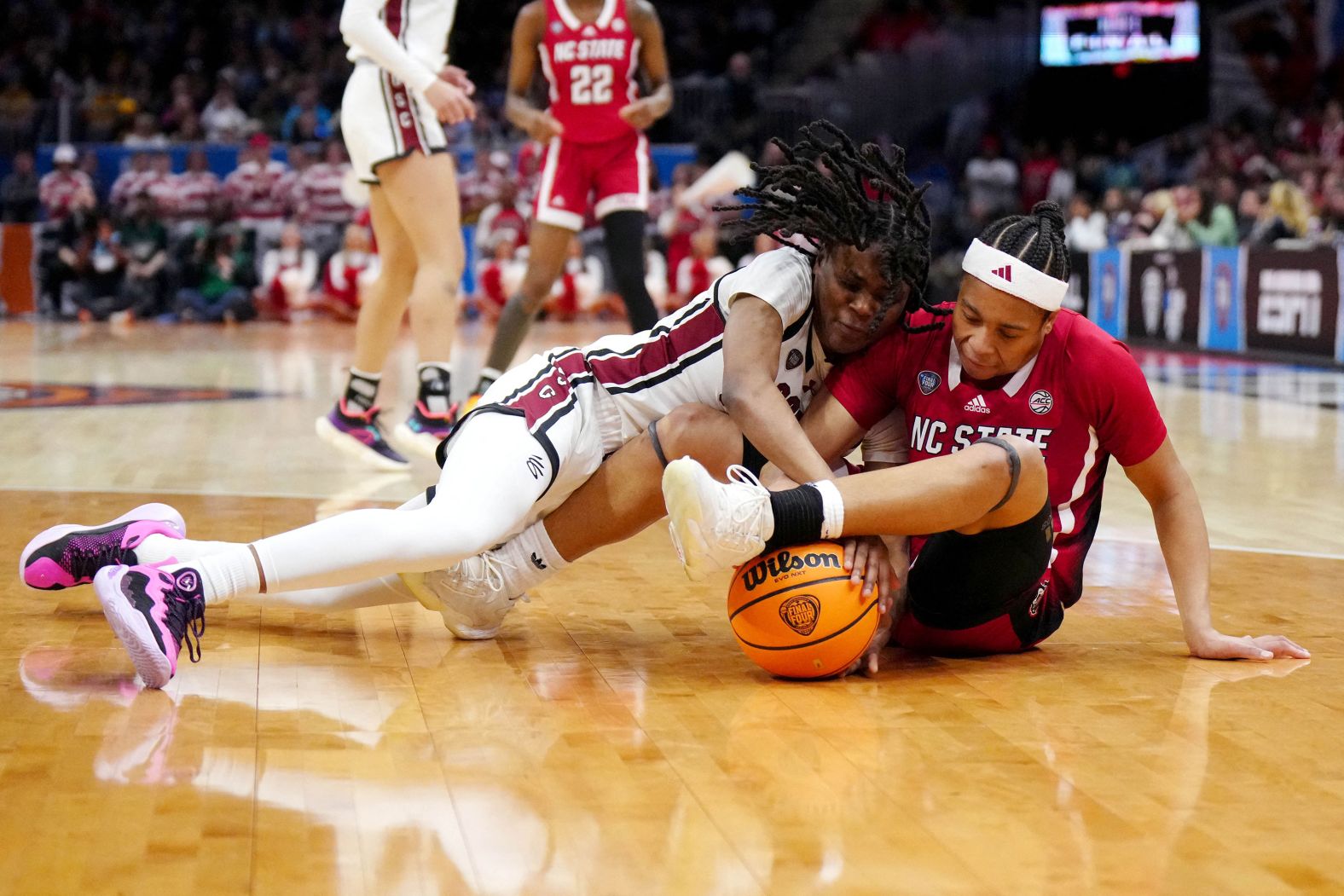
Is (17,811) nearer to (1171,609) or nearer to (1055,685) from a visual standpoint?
(1055,685)

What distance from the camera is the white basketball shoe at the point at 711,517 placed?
8.77 feet

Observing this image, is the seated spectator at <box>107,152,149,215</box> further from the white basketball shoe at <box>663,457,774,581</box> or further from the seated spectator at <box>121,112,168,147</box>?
the white basketball shoe at <box>663,457,774,581</box>

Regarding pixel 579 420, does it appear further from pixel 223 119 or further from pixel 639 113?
pixel 223 119

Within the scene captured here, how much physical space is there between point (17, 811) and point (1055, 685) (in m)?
1.79

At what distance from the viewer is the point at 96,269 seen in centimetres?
1708

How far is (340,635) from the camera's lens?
3.26m

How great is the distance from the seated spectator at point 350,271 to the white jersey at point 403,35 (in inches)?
428

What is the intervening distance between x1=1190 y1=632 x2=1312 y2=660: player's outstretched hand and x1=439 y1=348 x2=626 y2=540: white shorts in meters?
1.26

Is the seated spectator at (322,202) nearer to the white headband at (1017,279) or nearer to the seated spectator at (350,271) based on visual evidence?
the seated spectator at (350,271)

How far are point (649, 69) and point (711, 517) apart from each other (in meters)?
4.75

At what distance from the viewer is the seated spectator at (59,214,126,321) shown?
55.8 feet

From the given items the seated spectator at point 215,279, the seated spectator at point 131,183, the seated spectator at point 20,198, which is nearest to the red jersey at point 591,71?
the seated spectator at point 215,279

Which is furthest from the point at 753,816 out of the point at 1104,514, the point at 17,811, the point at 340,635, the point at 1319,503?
the point at 1319,503

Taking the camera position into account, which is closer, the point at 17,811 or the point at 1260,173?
the point at 17,811
